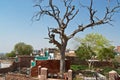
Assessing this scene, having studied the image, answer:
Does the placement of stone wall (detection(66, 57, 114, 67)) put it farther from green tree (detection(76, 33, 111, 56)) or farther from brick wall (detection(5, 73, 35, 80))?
brick wall (detection(5, 73, 35, 80))

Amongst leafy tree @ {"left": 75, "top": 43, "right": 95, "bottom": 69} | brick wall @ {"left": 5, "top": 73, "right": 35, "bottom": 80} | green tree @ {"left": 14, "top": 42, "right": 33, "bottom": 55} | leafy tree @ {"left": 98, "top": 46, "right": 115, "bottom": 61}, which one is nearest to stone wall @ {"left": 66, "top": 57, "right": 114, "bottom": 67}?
leafy tree @ {"left": 75, "top": 43, "right": 95, "bottom": 69}

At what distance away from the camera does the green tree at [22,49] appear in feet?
285

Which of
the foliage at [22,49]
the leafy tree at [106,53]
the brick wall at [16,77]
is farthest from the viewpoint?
the foliage at [22,49]

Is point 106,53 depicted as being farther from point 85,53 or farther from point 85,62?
point 85,62

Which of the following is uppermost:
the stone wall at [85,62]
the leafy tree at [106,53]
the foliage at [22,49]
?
the foliage at [22,49]

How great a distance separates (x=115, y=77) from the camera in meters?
19.8

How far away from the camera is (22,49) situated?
86.9 m

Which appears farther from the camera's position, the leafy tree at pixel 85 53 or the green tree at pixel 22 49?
the green tree at pixel 22 49

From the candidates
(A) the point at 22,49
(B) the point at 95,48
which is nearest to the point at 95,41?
(B) the point at 95,48

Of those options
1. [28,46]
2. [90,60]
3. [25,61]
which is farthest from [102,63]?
[28,46]

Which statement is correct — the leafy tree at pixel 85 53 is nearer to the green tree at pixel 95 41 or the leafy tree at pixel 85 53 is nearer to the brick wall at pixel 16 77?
the green tree at pixel 95 41

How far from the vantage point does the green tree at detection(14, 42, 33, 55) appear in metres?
87.0

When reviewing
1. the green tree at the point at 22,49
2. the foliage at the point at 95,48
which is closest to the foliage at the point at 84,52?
the foliage at the point at 95,48

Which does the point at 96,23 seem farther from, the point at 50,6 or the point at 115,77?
the point at 115,77
